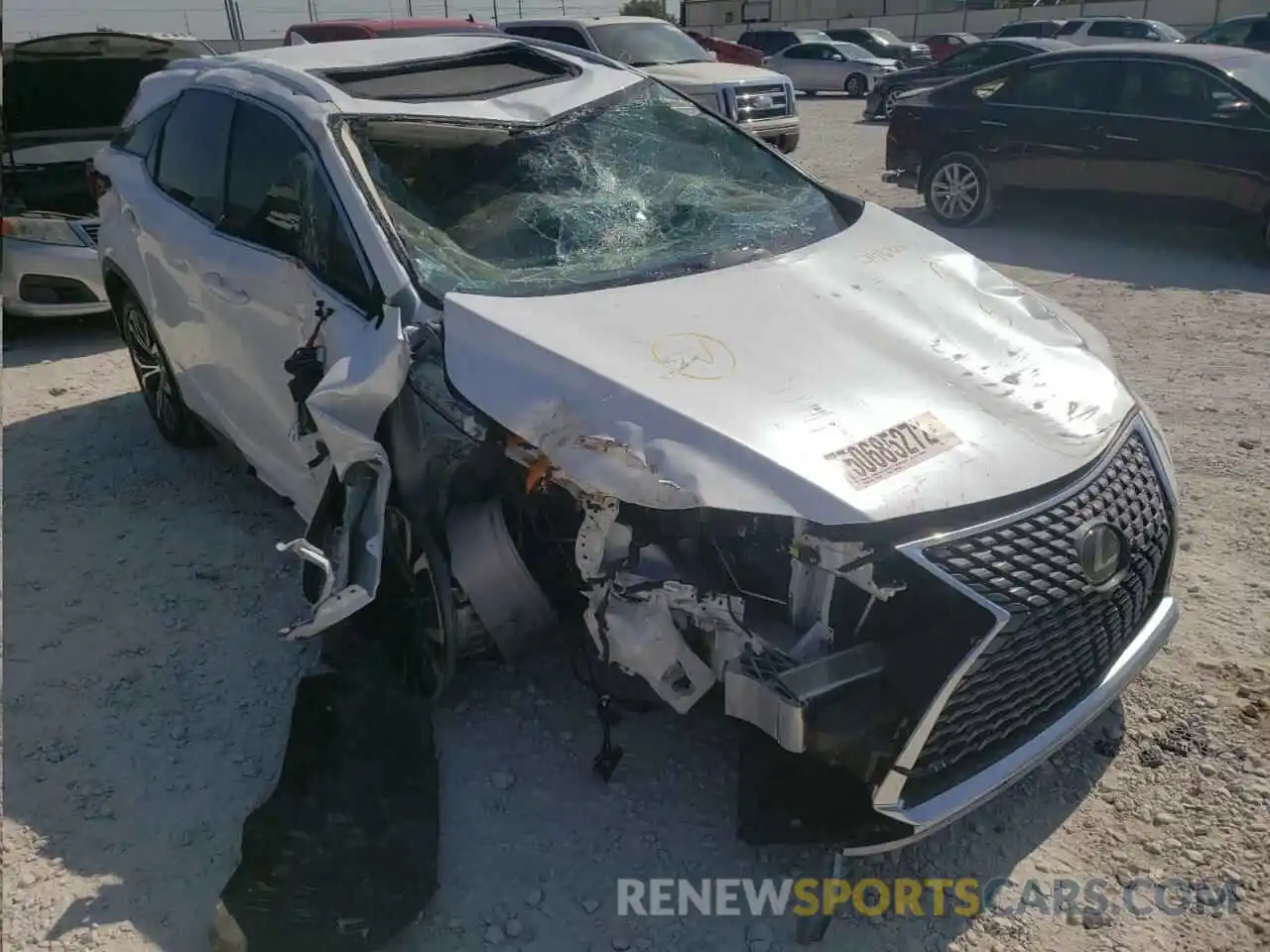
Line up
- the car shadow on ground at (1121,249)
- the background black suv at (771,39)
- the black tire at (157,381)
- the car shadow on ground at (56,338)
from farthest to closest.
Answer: the background black suv at (771,39) < the car shadow on ground at (1121,249) < the car shadow on ground at (56,338) < the black tire at (157,381)

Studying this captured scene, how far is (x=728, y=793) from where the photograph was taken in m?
2.91

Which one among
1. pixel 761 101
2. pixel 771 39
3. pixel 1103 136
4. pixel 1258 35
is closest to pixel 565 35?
pixel 761 101

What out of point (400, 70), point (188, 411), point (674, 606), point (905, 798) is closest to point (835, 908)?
point (905, 798)

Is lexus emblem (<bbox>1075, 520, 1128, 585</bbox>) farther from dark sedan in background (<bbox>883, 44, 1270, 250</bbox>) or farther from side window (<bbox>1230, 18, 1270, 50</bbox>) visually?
side window (<bbox>1230, 18, 1270, 50</bbox>)

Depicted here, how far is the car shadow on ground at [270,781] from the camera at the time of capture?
8.56 feet

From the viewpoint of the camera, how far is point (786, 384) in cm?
266

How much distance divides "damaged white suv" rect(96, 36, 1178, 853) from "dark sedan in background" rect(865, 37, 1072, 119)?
1079 cm

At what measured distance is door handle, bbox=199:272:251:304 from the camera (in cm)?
374

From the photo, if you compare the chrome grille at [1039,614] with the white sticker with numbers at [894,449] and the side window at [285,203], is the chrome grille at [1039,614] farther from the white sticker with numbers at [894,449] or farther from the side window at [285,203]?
the side window at [285,203]

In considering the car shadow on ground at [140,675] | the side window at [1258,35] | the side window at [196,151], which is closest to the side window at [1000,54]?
the side window at [1258,35]

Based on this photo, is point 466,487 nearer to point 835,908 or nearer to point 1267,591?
point 835,908

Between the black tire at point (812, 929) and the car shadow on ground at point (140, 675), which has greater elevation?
the black tire at point (812, 929)

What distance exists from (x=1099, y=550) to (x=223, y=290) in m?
3.11

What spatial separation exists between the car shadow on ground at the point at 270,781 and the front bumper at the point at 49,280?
316cm
